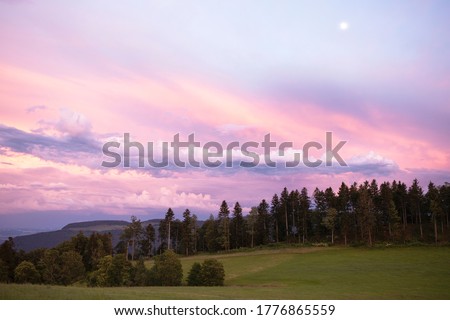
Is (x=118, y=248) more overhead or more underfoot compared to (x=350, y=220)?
more underfoot

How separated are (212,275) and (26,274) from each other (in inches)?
1830

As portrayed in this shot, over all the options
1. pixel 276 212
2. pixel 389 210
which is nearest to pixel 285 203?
pixel 276 212

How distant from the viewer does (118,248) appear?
123 metres

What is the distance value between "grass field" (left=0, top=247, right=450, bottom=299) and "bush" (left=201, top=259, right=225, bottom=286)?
2.10 m

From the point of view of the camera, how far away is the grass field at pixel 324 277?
Answer: 106ft

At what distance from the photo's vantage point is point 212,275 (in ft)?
173

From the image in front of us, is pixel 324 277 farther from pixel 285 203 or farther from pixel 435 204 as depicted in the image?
pixel 285 203

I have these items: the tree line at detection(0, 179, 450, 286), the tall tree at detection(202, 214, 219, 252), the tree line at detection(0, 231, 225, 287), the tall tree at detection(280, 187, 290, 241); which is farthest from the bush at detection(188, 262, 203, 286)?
the tall tree at detection(280, 187, 290, 241)

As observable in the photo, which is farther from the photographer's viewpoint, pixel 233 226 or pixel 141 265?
pixel 233 226

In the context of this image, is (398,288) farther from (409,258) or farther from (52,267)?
(52,267)

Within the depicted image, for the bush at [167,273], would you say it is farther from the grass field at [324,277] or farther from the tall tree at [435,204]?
the tall tree at [435,204]

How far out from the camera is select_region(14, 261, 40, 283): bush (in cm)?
7444

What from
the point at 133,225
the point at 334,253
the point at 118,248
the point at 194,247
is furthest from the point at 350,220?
the point at 118,248
